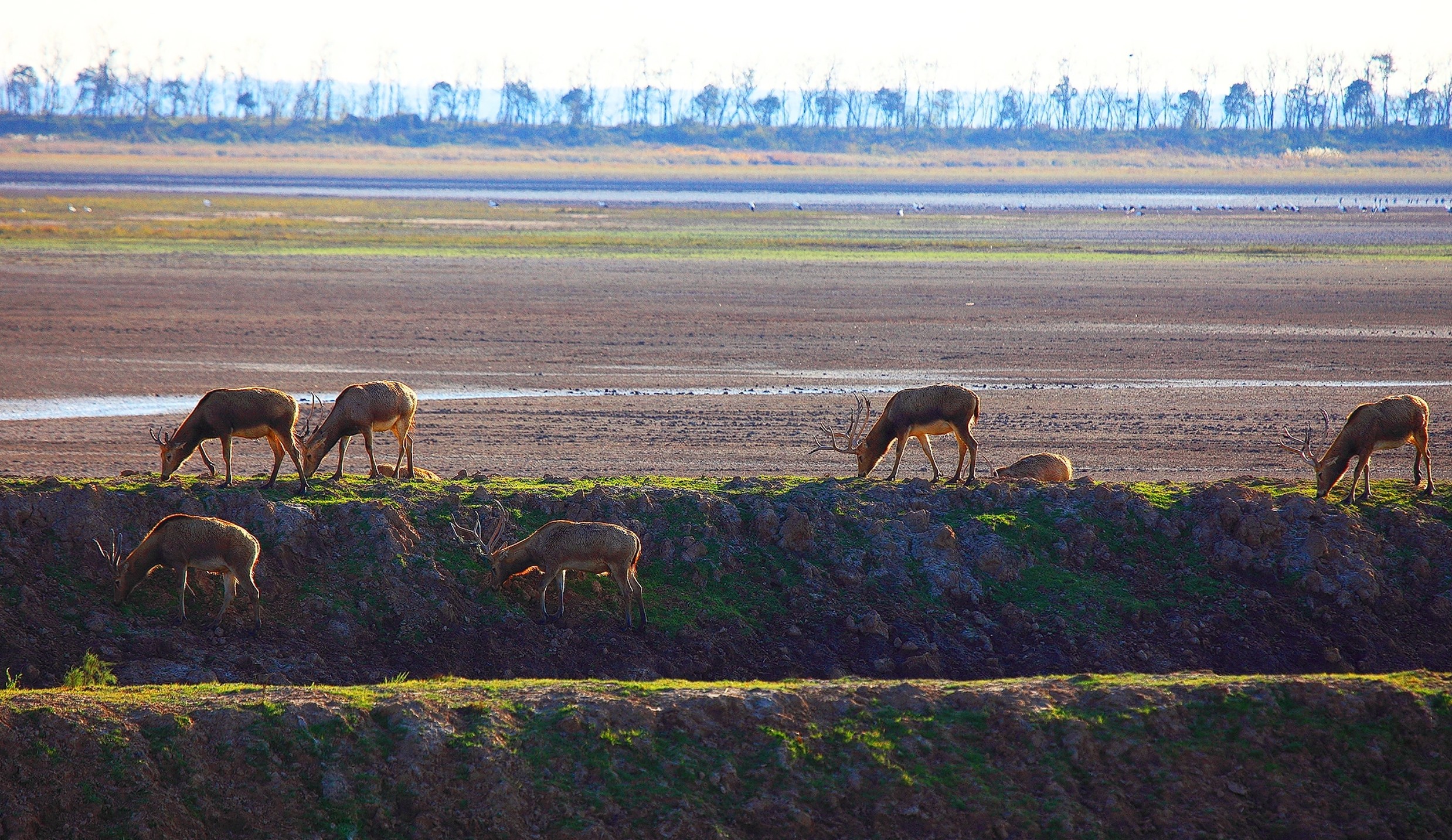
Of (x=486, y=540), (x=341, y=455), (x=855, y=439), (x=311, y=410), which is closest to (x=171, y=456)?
(x=341, y=455)

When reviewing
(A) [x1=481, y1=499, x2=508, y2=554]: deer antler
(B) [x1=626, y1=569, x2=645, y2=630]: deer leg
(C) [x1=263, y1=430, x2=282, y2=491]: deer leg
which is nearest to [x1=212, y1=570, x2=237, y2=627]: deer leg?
(C) [x1=263, y1=430, x2=282, y2=491]: deer leg

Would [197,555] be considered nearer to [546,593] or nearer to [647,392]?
[546,593]

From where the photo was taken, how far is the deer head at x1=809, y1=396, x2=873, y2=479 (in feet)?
57.0

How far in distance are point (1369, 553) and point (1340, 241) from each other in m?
51.0

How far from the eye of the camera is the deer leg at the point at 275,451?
14789mm

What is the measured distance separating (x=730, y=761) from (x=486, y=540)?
5.26 meters

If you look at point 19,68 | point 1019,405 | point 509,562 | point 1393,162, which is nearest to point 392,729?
point 509,562

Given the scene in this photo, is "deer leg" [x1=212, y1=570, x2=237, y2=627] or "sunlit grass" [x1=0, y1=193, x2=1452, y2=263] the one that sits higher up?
"sunlit grass" [x1=0, y1=193, x2=1452, y2=263]

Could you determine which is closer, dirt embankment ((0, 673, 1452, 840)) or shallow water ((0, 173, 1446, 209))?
dirt embankment ((0, 673, 1452, 840))

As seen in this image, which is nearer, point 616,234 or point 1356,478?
point 1356,478

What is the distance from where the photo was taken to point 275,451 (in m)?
15.0

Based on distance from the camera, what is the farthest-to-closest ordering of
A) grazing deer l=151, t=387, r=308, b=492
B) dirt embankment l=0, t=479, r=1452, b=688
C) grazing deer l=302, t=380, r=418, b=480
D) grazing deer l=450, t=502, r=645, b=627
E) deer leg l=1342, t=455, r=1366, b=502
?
grazing deer l=302, t=380, r=418, b=480, deer leg l=1342, t=455, r=1366, b=502, grazing deer l=151, t=387, r=308, b=492, grazing deer l=450, t=502, r=645, b=627, dirt embankment l=0, t=479, r=1452, b=688

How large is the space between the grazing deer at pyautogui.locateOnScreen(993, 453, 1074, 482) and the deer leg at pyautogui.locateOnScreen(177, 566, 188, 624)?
9992 millimetres

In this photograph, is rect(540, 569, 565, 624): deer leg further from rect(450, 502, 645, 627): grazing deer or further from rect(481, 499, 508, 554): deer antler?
rect(481, 499, 508, 554): deer antler
